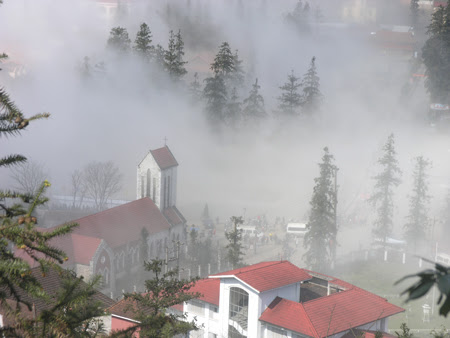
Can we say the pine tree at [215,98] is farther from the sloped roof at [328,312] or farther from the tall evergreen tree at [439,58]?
the sloped roof at [328,312]

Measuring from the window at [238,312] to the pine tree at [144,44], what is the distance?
223 feet

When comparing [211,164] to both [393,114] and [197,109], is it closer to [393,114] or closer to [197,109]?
[197,109]

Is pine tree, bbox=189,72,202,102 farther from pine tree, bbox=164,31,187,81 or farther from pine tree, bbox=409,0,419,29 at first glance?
pine tree, bbox=409,0,419,29

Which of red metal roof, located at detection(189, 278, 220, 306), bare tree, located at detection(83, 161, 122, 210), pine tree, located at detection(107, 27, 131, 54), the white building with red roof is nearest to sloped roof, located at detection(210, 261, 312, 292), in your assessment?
the white building with red roof

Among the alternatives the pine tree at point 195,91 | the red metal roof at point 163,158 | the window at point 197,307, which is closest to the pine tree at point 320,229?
the red metal roof at point 163,158

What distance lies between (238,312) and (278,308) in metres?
2.17

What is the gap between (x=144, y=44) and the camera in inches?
3971

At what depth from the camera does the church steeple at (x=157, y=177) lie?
6338 cm

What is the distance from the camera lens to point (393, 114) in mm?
114875

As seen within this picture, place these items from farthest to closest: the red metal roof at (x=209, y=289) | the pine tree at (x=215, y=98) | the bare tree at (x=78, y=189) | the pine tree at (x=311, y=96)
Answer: the pine tree at (x=311, y=96), the pine tree at (x=215, y=98), the bare tree at (x=78, y=189), the red metal roof at (x=209, y=289)

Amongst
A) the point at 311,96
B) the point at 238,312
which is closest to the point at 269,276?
→ the point at 238,312

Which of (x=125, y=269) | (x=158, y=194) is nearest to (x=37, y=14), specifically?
(x=158, y=194)

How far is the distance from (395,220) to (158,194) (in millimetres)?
25567

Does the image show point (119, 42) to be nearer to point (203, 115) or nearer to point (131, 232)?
point (203, 115)
